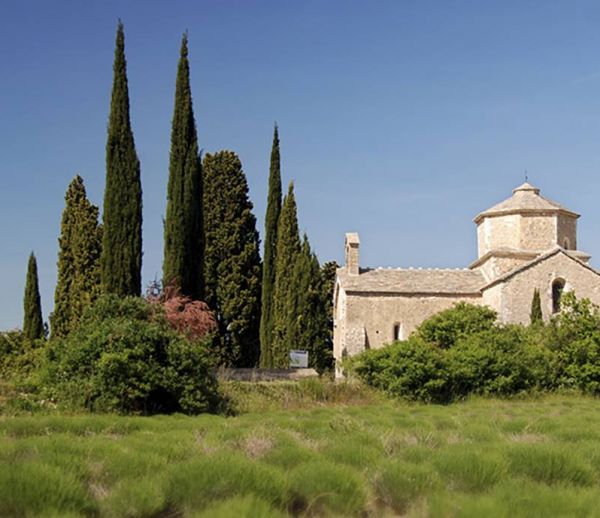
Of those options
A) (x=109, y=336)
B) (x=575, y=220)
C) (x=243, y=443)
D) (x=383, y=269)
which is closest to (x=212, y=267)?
(x=383, y=269)

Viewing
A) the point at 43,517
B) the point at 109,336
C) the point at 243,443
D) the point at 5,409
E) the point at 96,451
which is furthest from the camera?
the point at 109,336

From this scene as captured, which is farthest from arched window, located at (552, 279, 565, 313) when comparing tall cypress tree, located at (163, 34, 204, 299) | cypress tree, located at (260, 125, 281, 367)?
tall cypress tree, located at (163, 34, 204, 299)

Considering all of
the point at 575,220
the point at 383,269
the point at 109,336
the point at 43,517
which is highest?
the point at 575,220

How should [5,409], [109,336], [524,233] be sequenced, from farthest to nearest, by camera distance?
[524,233] → [109,336] → [5,409]

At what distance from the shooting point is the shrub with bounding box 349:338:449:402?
22.7 metres

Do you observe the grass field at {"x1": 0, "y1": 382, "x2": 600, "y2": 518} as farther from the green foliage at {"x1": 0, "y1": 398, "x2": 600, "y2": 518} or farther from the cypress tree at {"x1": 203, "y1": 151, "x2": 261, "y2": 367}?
the cypress tree at {"x1": 203, "y1": 151, "x2": 261, "y2": 367}

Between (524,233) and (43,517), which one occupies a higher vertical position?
(524,233)

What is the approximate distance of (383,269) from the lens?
124ft

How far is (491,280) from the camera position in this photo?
3628cm

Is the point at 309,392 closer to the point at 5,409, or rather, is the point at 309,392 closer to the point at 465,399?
the point at 465,399

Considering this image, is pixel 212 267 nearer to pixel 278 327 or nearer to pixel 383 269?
pixel 278 327

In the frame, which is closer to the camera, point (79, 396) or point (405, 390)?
point (79, 396)

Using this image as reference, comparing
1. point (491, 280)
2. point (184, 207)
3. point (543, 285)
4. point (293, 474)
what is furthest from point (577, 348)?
point (293, 474)

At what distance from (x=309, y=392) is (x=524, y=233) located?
19.3 metres
